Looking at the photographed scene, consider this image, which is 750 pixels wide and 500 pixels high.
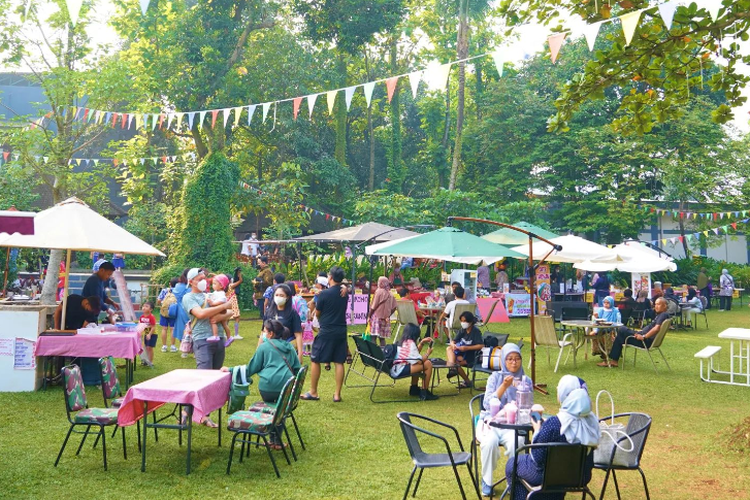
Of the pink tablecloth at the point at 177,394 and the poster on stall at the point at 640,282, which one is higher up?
the poster on stall at the point at 640,282

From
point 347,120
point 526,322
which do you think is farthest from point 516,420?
point 347,120

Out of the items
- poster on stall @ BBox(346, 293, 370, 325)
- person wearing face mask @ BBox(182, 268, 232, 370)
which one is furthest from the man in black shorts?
poster on stall @ BBox(346, 293, 370, 325)

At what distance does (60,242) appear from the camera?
27.1 feet

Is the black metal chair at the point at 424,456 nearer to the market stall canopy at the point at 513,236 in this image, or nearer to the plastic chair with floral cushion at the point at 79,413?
the plastic chair with floral cushion at the point at 79,413

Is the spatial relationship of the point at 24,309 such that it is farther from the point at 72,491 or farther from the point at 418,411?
the point at 418,411

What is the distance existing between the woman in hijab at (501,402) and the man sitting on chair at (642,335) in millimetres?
5866

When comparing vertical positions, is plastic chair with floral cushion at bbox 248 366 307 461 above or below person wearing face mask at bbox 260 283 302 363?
below

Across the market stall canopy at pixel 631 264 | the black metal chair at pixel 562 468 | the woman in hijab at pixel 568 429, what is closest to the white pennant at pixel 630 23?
the woman in hijab at pixel 568 429

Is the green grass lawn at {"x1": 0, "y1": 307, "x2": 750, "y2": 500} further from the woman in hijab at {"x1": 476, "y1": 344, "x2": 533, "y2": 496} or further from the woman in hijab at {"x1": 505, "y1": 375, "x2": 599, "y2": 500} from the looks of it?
the woman in hijab at {"x1": 505, "y1": 375, "x2": 599, "y2": 500}

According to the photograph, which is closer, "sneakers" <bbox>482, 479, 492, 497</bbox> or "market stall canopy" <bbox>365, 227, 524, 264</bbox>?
"sneakers" <bbox>482, 479, 492, 497</bbox>

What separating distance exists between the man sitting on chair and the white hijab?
6.97m

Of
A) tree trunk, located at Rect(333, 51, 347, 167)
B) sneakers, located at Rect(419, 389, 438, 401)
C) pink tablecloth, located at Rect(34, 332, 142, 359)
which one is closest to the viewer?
pink tablecloth, located at Rect(34, 332, 142, 359)

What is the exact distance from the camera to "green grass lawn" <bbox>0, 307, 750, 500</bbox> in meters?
5.20

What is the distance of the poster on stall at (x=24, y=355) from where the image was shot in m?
8.38
